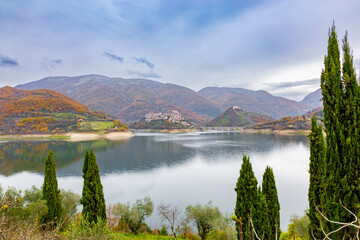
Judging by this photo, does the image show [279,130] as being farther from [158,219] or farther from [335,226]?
[335,226]

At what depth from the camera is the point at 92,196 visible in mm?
11273

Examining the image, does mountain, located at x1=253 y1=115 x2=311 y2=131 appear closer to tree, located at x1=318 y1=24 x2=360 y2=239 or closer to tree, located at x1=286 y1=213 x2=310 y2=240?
tree, located at x1=286 y1=213 x2=310 y2=240

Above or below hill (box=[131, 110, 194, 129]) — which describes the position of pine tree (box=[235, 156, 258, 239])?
below

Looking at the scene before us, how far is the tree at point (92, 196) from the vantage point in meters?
11.2

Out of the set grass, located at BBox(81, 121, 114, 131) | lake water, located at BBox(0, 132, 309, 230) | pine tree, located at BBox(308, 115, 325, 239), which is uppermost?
grass, located at BBox(81, 121, 114, 131)

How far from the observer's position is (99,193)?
1162 centimetres

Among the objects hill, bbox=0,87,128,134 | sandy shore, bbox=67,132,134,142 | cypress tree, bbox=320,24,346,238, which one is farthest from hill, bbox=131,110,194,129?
cypress tree, bbox=320,24,346,238

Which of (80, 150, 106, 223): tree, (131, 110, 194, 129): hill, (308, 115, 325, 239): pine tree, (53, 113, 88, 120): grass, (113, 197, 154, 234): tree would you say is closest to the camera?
(308, 115, 325, 239): pine tree

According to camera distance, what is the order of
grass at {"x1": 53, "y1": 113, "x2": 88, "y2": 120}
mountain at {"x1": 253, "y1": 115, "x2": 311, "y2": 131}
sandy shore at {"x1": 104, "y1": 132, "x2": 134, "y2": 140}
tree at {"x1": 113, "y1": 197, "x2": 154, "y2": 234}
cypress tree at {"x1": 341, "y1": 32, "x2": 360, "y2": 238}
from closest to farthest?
1. cypress tree at {"x1": 341, "y1": 32, "x2": 360, "y2": 238}
2. tree at {"x1": 113, "y1": 197, "x2": 154, "y2": 234}
3. sandy shore at {"x1": 104, "y1": 132, "x2": 134, "y2": 140}
4. mountain at {"x1": 253, "y1": 115, "x2": 311, "y2": 131}
5. grass at {"x1": 53, "y1": 113, "x2": 88, "y2": 120}

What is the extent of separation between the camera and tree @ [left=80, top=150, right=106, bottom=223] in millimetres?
11172

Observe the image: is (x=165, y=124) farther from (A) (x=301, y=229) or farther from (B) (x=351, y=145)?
(B) (x=351, y=145)

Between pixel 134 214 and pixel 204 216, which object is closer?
pixel 204 216

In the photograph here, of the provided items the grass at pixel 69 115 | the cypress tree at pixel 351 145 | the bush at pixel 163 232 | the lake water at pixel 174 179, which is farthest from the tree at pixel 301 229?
the grass at pixel 69 115

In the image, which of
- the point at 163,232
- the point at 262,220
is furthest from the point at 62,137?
the point at 262,220
